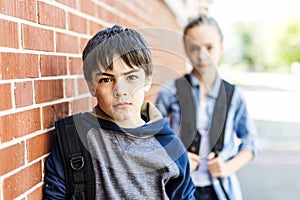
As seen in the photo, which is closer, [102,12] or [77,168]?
[77,168]

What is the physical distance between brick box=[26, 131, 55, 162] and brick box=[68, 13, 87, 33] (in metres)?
0.52

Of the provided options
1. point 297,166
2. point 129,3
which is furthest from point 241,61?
point 129,3

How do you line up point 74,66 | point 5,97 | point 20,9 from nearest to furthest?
point 5,97 → point 20,9 → point 74,66

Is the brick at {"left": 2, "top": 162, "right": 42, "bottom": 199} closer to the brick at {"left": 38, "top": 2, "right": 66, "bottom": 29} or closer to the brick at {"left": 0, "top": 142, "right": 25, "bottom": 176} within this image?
the brick at {"left": 0, "top": 142, "right": 25, "bottom": 176}

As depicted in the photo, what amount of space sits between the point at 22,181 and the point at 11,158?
0.38ft

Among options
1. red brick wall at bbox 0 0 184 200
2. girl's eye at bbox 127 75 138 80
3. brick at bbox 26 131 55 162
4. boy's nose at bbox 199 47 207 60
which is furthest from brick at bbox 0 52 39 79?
boy's nose at bbox 199 47 207 60

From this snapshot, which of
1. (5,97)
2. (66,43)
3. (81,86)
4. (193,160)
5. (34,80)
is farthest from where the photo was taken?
(193,160)

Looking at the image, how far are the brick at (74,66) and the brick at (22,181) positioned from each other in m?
0.55

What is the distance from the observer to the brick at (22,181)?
1233mm

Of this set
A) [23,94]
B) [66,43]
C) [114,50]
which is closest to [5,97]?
[23,94]

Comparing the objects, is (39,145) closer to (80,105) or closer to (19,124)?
(19,124)

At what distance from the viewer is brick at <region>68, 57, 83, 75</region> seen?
6.05 feet

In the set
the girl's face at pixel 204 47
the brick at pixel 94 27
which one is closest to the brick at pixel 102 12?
the brick at pixel 94 27

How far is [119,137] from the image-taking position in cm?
147
